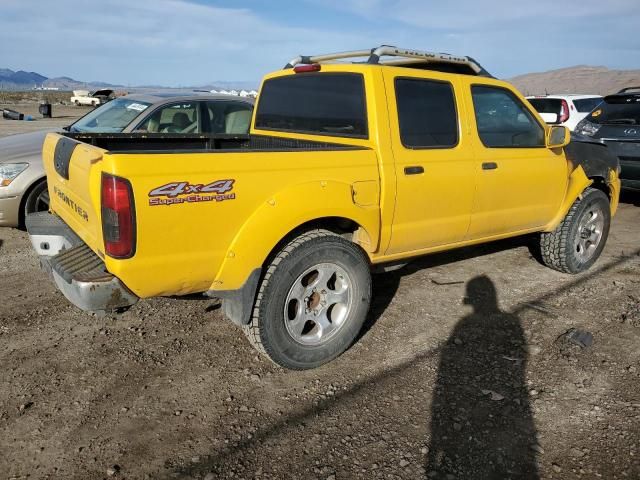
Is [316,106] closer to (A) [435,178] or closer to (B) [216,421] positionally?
(A) [435,178]

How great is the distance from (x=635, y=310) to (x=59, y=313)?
15.2 feet

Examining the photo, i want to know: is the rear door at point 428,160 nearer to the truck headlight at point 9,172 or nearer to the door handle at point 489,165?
the door handle at point 489,165

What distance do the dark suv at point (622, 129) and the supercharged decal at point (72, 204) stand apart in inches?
277

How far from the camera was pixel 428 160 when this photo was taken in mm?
3756

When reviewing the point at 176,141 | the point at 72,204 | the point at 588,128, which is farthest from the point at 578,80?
the point at 72,204

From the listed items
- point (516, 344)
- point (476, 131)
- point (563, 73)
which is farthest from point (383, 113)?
point (563, 73)

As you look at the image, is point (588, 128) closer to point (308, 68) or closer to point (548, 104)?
point (548, 104)

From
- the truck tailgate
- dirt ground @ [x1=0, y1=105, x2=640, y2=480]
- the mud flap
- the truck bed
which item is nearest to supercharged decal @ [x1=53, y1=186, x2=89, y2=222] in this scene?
the truck tailgate

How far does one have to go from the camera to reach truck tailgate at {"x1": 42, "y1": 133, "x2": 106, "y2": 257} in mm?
2791

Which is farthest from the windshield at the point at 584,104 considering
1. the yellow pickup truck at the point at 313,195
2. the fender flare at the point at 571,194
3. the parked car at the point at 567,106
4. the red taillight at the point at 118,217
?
the red taillight at the point at 118,217

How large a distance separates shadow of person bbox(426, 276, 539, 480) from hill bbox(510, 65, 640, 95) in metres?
72.9

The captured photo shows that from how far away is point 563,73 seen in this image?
4031 inches

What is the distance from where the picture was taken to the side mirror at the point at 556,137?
Answer: 4.58 metres

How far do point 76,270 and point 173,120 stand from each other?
152 inches
